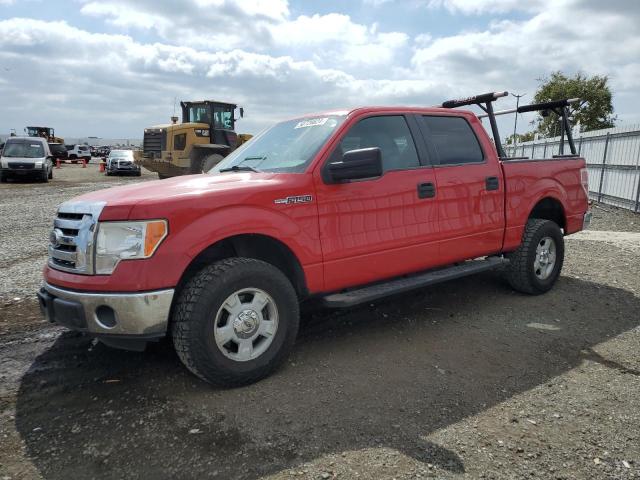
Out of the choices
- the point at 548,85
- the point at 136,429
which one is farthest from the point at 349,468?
the point at 548,85

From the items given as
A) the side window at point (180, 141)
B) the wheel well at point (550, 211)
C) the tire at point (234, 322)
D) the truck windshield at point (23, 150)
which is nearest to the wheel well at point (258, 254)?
the tire at point (234, 322)

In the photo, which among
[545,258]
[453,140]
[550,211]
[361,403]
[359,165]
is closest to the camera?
[361,403]

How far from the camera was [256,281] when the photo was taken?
11.1 ft

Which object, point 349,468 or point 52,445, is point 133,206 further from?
point 349,468

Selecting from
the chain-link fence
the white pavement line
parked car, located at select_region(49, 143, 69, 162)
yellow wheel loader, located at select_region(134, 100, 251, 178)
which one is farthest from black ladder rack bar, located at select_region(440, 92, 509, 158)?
parked car, located at select_region(49, 143, 69, 162)

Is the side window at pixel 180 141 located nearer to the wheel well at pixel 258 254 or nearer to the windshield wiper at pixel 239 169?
the windshield wiper at pixel 239 169

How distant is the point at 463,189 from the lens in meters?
4.62

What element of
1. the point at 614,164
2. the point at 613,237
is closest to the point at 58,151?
the point at 614,164

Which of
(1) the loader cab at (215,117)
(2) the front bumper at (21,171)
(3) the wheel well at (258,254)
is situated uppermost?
(1) the loader cab at (215,117)

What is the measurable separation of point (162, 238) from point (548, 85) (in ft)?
151

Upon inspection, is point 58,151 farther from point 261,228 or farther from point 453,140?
point 261,228

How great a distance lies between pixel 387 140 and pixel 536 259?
2.36 metres

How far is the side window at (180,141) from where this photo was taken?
18562 mm

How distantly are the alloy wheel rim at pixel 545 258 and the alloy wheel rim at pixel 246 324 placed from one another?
3301 mm
